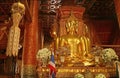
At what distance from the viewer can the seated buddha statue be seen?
622 cm

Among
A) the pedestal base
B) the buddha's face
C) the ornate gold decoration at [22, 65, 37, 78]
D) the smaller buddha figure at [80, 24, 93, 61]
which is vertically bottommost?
the ornate gold decoration at [22, 65, 37, 78]

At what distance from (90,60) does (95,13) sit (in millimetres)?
5767

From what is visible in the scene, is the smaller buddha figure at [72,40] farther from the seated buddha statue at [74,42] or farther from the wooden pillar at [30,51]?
the wooden pillar at [30,51]

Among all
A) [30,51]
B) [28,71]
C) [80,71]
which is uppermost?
[30,51]

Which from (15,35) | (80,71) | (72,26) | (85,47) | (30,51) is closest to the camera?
(15,35)

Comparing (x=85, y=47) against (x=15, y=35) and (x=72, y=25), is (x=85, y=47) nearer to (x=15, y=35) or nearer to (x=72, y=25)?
(x=72, y=25)

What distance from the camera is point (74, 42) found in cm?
669

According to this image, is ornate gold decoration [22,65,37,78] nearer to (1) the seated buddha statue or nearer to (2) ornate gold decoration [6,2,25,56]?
(1) the seated buddha statue

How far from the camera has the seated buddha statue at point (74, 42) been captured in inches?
245

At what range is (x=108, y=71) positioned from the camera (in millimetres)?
5070

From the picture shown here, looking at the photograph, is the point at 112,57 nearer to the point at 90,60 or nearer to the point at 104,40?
the point at 90,60

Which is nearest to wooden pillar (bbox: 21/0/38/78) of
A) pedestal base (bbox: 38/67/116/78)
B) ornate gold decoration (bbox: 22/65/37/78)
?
ornate gold decoration (bbox: 22/65/37/78)

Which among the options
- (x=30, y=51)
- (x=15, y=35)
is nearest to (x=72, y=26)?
(x=30, y=51)

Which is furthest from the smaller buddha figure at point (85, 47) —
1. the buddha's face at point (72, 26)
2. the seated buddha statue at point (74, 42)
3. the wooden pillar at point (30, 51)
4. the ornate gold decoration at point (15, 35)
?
the ornate gold decoration at point (15, 35)
